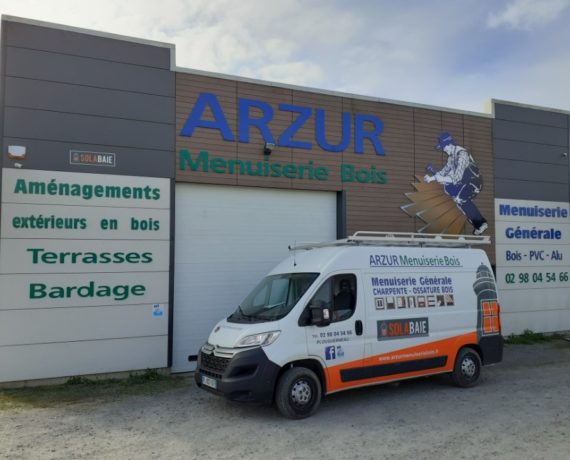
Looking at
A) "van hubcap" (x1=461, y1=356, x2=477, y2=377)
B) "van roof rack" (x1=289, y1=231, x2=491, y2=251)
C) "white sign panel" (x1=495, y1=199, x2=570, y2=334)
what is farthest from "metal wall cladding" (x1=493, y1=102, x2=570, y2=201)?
"van hubcap" (x1=461, y1=356, x2=477, y2=377)

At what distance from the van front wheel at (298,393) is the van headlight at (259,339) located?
0.52 m

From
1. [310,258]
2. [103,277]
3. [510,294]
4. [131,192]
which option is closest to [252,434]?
[310,258]

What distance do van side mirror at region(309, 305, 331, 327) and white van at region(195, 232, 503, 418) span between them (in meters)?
0.01

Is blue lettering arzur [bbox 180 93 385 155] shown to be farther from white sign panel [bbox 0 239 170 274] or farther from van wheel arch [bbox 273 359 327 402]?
van wheel arch [bbox 273 359 327 402]

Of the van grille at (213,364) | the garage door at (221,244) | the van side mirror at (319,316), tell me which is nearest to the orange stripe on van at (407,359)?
the van side mirror at (319,316)

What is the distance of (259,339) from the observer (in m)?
7.14

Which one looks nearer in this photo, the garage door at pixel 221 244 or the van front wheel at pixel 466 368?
the van front wheel at pixel 466 368

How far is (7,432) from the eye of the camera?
6.88m

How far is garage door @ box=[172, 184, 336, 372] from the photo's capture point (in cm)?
1091

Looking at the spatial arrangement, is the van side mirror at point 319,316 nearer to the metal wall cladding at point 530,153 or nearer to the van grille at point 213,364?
the van grille at point 213,364

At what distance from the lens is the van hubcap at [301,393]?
283 inches

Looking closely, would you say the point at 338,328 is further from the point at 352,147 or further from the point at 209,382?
the point at 352,147

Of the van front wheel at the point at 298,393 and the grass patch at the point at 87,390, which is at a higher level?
the van front wheel at the point at 298,393

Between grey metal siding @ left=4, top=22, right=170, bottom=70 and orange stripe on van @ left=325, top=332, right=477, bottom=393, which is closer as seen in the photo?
orange stripe on van @ left=325, top=332, right=477, bottom=393
